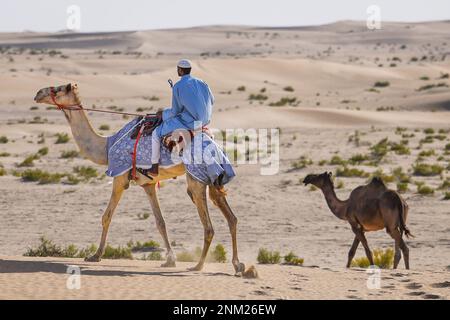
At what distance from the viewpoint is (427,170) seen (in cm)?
2506

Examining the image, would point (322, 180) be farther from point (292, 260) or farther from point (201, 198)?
point (201, 198)

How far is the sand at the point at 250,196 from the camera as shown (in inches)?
443

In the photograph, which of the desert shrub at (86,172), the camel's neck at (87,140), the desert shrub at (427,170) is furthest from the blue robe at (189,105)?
the desert shrub at (427,170)

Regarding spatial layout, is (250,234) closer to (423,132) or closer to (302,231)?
(302,231)

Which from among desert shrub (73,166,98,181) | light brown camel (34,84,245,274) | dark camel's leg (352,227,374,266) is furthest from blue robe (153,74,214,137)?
desert shrub (73,166,98,181)

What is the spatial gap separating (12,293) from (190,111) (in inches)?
124

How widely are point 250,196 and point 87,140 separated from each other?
9404 millimetres

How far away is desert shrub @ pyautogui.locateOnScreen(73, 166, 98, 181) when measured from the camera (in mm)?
24516

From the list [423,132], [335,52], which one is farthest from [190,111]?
[335,52]

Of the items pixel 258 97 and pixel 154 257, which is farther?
pixel 258 97

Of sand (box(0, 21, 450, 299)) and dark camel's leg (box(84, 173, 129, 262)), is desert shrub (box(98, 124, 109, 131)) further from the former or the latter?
dark camel's leg (box(84, 173, 129, 262))

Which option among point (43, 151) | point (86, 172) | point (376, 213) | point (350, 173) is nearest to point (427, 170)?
point (350, 173)

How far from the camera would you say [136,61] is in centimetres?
8131
